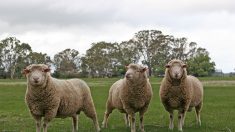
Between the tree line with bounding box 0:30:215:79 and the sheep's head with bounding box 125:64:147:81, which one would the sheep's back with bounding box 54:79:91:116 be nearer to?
the sheep's head with bounding box 125:64:147:81

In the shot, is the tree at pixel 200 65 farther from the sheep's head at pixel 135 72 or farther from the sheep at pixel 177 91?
the sheep's head at pixel 135 72

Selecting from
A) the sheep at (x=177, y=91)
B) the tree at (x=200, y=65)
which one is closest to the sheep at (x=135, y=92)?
the sheep at (x=177, y=91)

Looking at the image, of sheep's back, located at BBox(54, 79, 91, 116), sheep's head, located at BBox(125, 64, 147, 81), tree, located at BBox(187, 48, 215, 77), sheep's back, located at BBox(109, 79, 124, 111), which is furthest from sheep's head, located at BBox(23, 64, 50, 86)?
tree, located at BBox(187, 48, 215, 77)

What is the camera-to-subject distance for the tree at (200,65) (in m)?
118

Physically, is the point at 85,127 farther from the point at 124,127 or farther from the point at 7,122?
the point at 7,122

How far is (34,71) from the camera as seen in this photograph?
1206cm

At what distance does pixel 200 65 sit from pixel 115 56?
25.5 m

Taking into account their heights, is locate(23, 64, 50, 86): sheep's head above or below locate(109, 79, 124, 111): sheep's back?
above

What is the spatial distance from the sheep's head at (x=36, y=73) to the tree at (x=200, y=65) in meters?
104

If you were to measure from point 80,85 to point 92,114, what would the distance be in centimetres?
114

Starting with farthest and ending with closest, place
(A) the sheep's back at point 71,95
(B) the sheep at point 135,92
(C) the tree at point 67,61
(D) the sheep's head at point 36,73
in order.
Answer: (C) the tree at point 67,61 < (B) the sheep at point 135,92 < (A) the sheep's back at point 71,95 < (D) the sheep's head at point 36,73

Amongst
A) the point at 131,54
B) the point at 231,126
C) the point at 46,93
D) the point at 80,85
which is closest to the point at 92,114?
the point at 80,85

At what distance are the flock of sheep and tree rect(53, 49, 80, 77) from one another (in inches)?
4514

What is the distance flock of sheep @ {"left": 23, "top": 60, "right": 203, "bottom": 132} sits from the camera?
40.8ft
